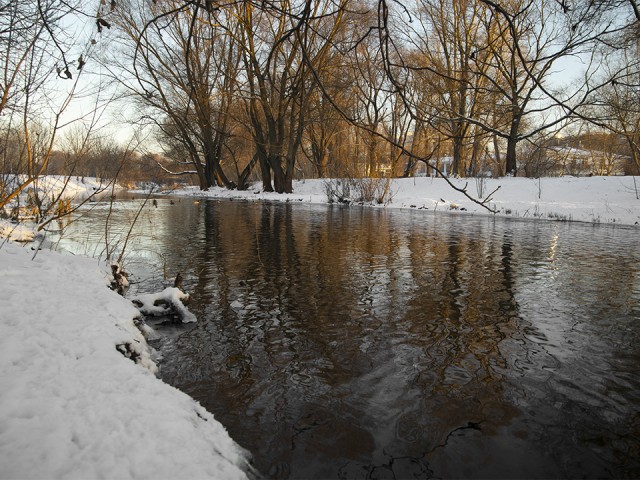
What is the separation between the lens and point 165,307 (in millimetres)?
4781

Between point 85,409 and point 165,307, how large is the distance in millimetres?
2973

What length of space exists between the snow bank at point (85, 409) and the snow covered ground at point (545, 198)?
43.4ft

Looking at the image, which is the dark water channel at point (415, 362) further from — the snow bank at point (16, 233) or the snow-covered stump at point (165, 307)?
the snow bank at point (16, 233)

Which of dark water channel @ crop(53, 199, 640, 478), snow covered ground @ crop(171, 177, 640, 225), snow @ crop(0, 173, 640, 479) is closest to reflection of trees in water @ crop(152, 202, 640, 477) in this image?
dark water channel @ crop(53, 199, 640, 478)

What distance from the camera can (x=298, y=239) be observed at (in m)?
10.7

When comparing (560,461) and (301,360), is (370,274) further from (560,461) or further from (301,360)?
(560,461)

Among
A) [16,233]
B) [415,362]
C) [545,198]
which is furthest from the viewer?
[545,198]

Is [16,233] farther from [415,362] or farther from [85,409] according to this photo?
[415,362]

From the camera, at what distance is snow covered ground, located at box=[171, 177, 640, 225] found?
54.1 feet

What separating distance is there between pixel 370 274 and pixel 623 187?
17529mm

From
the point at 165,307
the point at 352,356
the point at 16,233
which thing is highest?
the point at 16,233

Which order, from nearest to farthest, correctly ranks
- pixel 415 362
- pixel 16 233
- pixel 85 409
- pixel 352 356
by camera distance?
pixel 85 409, pixel 415 362, pixel 352 356, pixel 16 233

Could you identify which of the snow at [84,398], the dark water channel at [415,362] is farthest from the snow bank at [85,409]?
the dark water channel at [415,362]

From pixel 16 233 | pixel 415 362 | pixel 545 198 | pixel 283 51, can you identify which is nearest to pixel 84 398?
pixel 415 362
